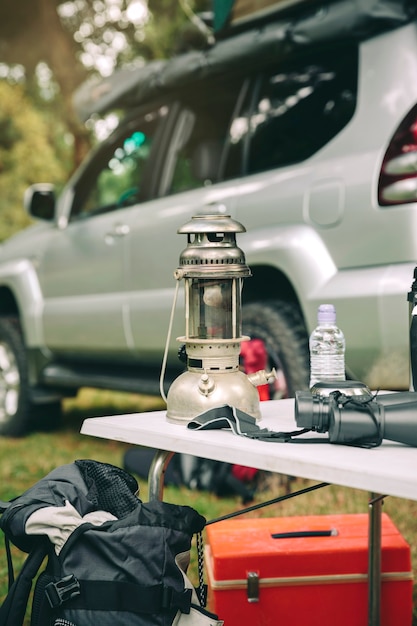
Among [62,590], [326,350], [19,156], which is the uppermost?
[19,156]

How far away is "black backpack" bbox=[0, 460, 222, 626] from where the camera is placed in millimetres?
1659

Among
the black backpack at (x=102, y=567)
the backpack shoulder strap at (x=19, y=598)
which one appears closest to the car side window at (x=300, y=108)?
the black backpack at (x=102, y=567)

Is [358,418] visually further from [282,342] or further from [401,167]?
[282,342]

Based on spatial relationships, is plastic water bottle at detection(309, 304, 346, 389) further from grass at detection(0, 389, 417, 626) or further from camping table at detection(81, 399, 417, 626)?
grass at detection(0, 389, 417, 626)

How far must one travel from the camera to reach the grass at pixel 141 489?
362 cm

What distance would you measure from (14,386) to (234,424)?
4021mm

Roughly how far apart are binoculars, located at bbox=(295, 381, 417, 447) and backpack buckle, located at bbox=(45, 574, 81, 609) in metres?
0.51

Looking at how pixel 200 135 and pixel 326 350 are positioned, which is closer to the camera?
pixel 326 350

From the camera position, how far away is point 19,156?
14.3m

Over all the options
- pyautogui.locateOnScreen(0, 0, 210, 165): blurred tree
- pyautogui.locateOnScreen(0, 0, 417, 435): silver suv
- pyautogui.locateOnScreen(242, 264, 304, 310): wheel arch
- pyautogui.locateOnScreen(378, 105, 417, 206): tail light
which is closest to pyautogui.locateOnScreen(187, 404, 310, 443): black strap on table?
pyautogui.locateOnScreen(0, 0, 417, 435): silver suv

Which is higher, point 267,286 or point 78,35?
point 78,35

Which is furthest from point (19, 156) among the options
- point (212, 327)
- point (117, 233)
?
point (212, 327)

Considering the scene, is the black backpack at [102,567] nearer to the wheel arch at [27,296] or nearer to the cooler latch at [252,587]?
the cooler latch at [252,587]

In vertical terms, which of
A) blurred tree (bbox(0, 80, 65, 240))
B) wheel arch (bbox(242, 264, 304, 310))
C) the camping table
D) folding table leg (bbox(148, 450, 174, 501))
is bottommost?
folding table leg (bbox(148, 450, 174, 501))
